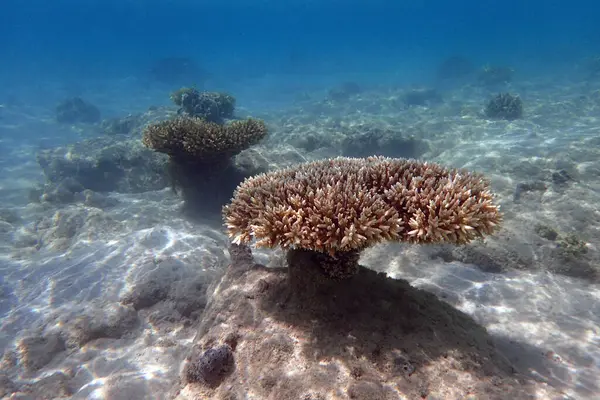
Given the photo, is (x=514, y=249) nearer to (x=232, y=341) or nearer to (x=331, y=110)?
(x=232, y=341)

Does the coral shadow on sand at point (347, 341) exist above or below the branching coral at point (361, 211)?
below

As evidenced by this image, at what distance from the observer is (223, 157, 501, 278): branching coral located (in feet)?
10.6

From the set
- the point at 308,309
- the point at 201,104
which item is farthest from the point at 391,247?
the point at 201,104

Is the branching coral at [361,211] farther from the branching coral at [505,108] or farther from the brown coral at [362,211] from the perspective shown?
the branching coral at [505,108]

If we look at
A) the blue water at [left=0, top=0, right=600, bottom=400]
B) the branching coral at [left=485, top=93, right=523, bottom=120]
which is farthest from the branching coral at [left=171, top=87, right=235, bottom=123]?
the branching coral at [left=485, top=93, right=523, bottom=120]

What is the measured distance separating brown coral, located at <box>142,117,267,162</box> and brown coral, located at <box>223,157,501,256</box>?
13.9 ft

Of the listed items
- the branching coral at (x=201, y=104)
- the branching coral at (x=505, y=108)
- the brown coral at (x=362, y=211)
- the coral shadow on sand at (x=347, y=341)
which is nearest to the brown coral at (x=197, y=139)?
the brown coral at (x=362, y=211)

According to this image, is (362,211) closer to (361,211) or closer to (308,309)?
(361,211)

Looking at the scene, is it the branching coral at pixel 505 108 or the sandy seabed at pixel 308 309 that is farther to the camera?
the branching coral at pixel 505 108

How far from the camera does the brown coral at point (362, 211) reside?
324cm

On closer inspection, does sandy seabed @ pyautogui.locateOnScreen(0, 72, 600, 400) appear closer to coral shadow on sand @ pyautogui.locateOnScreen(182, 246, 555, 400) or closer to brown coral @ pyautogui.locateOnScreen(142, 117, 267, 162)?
coral shadow on sand @ pyautogui.locateOnScreen(182, 246, 555, 400)

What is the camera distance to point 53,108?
33.4 m

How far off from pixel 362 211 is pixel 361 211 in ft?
0.26

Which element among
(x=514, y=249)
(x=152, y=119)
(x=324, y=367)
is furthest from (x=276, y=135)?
(x=324, y=367)
